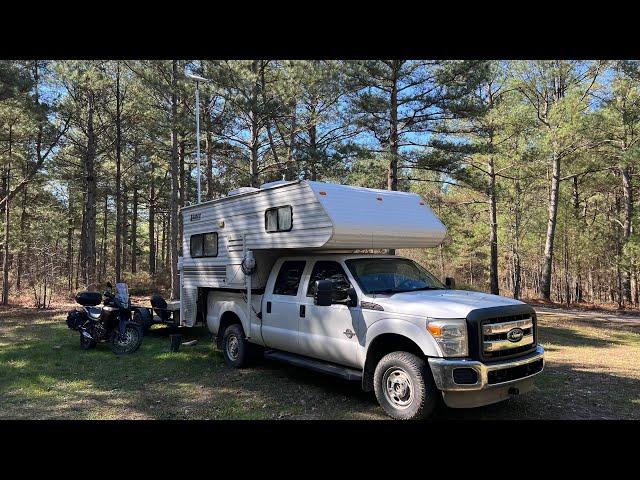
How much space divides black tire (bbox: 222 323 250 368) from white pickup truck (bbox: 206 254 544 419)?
28 centimetres

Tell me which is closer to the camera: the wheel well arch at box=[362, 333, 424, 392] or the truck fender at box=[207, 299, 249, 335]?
the wheel well arch at box=[362, 333, 424, 392]

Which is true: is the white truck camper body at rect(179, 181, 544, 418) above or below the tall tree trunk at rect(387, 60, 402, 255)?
below

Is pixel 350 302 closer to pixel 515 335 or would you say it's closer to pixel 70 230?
pixel 515 335

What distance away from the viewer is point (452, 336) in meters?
4.93

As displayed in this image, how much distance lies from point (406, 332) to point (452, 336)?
0.53 metres

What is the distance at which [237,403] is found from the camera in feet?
20.3

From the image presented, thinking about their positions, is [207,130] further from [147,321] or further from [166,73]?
[147,321]

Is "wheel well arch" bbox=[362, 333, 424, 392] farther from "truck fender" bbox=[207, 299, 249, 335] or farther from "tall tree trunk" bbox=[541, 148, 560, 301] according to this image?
"tall tree trunk" bbox=[541, 148, 560, 301]

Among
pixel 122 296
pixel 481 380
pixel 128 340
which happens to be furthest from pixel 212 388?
pixel 481 380

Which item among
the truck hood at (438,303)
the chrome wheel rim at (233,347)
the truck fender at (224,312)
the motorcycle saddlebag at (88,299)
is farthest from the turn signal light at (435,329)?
the motorcycle saddlebag at (88,299)

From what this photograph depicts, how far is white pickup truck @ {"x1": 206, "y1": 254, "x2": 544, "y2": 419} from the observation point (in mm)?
4926

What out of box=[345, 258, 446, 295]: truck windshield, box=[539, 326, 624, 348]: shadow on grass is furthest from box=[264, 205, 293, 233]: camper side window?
box=[539, 326, 624, 348]: shadow on grass

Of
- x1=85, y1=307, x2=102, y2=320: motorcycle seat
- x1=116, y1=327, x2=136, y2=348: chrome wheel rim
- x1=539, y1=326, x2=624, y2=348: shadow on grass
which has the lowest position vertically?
x1=539, y1=326, x2=624, y2=348: shadow on grass
